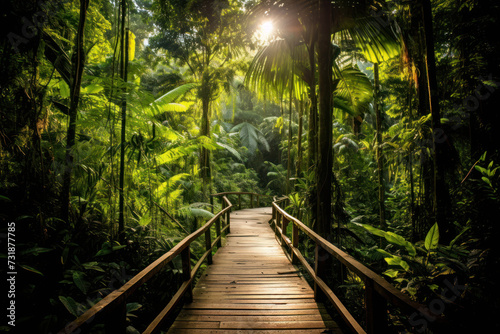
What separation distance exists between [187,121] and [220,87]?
314cm

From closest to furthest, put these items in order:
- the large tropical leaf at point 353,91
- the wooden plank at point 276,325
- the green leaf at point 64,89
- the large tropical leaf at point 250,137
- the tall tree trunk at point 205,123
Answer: the wooden plank at point 276,325, the green leaf at point 64,89, the large tropical leaf at point 353,91, the tall tree trunk at point 205,123, the large tropical leaf at point 250,137

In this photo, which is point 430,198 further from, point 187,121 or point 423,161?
point 187,121

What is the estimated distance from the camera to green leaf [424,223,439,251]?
2370 mm

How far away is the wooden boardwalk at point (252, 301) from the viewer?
271 centimetres

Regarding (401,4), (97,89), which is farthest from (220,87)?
(401,4)

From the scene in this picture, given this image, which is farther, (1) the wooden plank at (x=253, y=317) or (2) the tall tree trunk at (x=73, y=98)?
(2) the tall tree trunk at (x=73, y=98)

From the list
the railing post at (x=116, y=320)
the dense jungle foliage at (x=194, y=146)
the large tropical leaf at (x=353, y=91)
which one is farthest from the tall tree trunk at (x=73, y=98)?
the large tropical leaf at (x=353, y=91)

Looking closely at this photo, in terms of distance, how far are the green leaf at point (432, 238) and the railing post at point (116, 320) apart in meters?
2.75

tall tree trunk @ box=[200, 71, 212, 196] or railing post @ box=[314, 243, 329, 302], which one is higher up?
tall tree trunk @ box=[200, 71, 212, 196]

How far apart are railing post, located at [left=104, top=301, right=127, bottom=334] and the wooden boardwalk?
1.03m

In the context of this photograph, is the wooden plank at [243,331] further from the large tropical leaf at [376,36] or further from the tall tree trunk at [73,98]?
the large tropical leaf at [376,36]

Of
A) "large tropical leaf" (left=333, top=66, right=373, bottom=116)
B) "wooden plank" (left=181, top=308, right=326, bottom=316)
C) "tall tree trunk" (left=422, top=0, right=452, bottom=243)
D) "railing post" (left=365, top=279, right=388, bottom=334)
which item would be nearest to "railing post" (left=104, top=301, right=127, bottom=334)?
"wooden plank" (left=181, top=308, right=326, bottom=316)

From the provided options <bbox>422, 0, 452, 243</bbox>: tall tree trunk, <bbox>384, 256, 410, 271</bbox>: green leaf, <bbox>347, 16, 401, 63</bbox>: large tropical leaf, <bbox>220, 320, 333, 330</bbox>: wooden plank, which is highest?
<bbox>347, 16, 401, 63</bbox>: large tropical leaf

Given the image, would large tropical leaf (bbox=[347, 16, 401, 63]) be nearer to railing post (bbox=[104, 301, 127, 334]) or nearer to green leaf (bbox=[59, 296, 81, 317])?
railing post (bbox=[104, 301, 127, 334])
